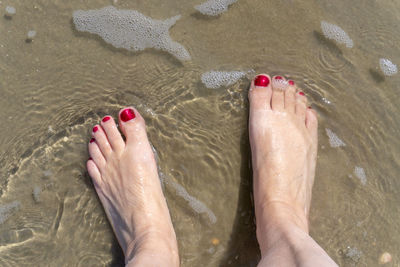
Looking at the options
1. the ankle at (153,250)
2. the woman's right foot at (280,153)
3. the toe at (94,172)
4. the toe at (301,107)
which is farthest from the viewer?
the toe at (301,107)

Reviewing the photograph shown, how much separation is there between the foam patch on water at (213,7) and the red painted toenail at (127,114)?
723 millimetres

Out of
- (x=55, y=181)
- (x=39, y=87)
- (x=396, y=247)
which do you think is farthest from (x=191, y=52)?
(x=396, y=247)

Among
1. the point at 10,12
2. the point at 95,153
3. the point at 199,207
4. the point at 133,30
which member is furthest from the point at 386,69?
the point at 10,12

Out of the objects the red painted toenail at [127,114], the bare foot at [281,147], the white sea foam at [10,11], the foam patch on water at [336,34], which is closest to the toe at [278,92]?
the bare foot at [281,147]

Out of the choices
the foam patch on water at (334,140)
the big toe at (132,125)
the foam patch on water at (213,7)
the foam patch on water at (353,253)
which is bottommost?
the foam patch on water at (353,253)

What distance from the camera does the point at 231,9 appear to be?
2.33m

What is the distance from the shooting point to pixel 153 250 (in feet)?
6.67

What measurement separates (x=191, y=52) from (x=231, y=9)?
35 cm

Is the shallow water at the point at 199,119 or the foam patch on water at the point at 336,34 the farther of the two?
the foam patch on water at the point at 336,34

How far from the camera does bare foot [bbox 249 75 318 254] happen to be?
2.22m

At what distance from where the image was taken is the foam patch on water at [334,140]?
231cm

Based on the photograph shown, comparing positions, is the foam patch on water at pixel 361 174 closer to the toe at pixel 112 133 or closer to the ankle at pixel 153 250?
the ankle at pixel 153 250

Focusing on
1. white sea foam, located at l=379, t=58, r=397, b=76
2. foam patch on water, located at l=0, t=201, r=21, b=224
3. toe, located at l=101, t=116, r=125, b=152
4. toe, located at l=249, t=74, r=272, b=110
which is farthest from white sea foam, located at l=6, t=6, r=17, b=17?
white sea foam, located at l=379, t=58, r=397, b=76

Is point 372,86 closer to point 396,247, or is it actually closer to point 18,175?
point 396,247
